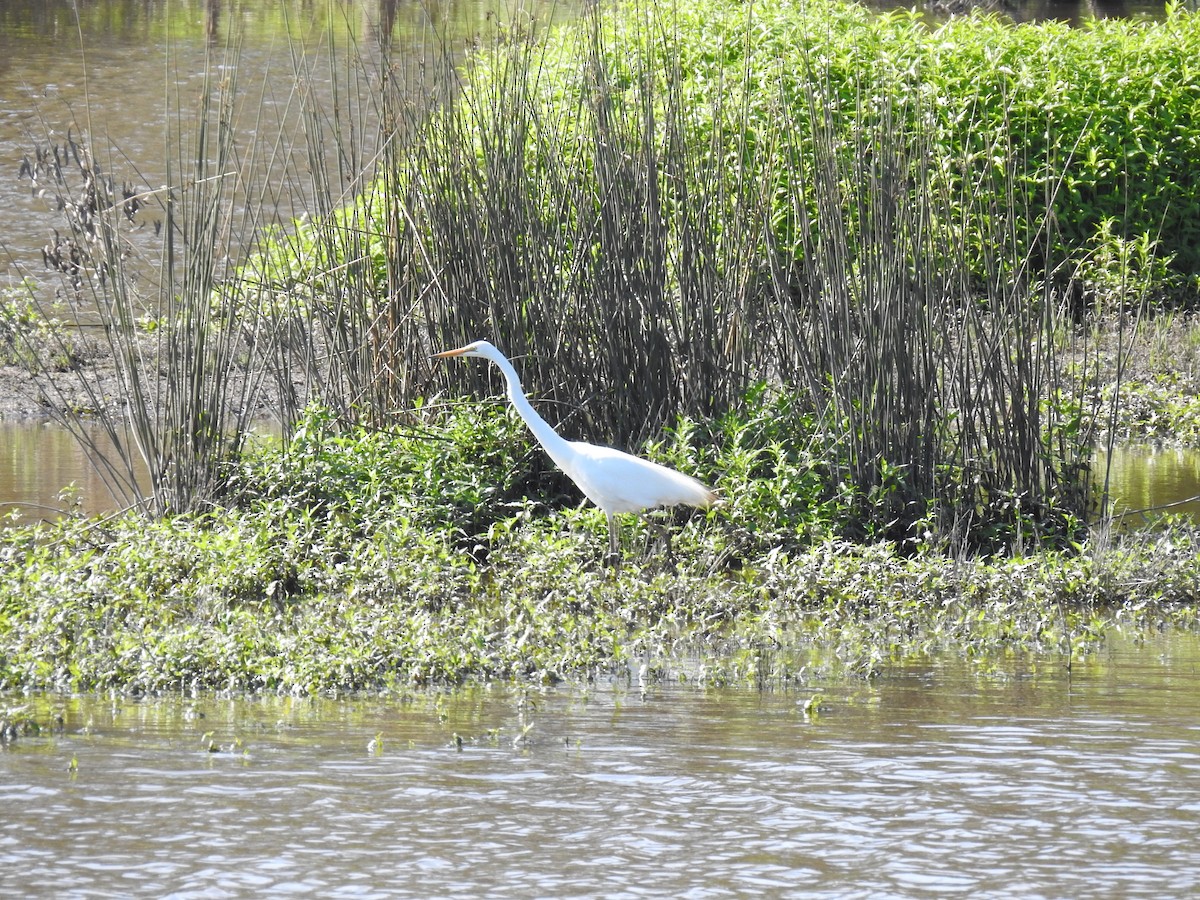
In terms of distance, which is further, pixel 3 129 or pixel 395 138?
pixel 3 129

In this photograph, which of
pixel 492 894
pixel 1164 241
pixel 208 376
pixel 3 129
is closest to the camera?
pixel 492 894

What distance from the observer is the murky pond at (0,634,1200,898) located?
3.44 meters

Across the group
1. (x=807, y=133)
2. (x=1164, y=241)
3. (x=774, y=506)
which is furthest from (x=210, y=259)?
(x=1164, y=241)

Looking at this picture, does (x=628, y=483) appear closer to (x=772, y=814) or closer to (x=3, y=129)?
(x=772, y=814)

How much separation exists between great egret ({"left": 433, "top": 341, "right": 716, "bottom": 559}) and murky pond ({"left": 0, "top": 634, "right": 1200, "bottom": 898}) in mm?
1374

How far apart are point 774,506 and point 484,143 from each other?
76.4 inches

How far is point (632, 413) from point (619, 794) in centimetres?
334

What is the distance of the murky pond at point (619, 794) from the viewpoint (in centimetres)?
344

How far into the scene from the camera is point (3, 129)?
15.9m

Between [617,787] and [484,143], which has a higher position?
[484,143]

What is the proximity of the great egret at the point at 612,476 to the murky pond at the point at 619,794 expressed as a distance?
1374 millimetres

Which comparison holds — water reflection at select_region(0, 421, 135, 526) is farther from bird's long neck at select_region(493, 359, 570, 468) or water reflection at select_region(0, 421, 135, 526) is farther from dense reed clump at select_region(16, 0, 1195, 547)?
bird's long neck at select_region(493, 359, 570, 468)

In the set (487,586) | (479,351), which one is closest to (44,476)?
(479,351)

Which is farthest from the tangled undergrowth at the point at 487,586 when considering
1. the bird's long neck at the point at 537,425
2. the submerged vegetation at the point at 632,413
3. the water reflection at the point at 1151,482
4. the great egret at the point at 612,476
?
the water reflection at the point at 1151,482
